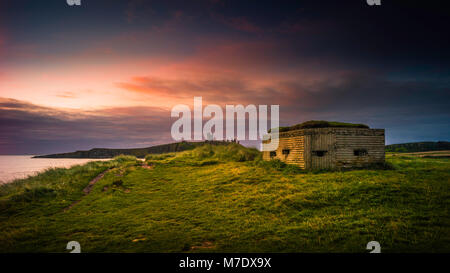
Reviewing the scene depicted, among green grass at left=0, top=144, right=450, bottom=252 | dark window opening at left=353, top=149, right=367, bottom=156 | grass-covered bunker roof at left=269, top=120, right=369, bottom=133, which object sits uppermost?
grass-covered bunker roof at left=269, top=120, right=369, bottom=133

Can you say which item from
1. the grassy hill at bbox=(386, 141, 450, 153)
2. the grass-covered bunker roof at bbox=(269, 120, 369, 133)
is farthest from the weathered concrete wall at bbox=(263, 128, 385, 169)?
the grassy hill at bbox=(386, 141, 450, 153)

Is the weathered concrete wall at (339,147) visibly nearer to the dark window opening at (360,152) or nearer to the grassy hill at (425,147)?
the dark window opening at (360,152)

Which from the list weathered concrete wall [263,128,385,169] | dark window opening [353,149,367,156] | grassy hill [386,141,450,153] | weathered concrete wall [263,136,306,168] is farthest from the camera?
grassy hill [386,141,450,153]

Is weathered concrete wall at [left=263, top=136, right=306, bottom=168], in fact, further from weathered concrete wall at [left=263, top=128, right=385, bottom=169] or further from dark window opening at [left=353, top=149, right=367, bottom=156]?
dark window opening at [left=353, top=149, right=367, bottom=156]

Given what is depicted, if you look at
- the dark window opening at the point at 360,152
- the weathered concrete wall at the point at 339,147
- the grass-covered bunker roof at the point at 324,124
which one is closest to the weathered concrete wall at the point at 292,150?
the weathered concrete wall at the point at 339,147

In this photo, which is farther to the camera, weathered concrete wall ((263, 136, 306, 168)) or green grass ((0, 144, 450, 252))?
weathered concrete wall ((263, 136, 306, 168))

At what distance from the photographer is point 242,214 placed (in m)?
9.22

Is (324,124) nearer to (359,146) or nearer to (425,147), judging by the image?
(359,146)

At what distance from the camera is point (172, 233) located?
7.46 m

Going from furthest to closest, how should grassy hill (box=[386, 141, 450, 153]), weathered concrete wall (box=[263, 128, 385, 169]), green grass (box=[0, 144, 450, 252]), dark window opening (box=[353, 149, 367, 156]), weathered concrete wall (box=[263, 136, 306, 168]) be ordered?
grassy hill (box=[386, 141, 450, 153]) < weathered concrete wall (box=[263, 136, 306, 168]) < dark window opening (box=[353, 149, 367, 156]) < weathered concrete wall (box=[263, 128, 385, 169]) < green grass (box=[0, 144, 450, 252])

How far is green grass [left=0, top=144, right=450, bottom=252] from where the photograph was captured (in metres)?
6.46

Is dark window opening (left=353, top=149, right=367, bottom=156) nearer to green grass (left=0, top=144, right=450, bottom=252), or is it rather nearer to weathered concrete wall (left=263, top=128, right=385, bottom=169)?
weathered concrete wall (left=263, top=128, right=385, bottom=169)

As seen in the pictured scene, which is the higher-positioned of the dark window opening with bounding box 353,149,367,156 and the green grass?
the dark window opening with bounding box 353,149,367,156

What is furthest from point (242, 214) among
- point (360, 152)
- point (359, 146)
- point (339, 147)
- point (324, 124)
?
point (360, 152)
